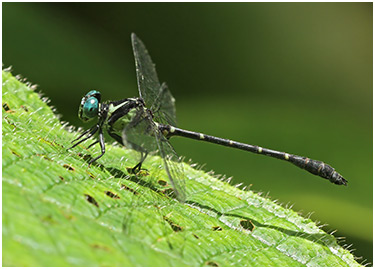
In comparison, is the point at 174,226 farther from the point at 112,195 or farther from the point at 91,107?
the point at 91,107

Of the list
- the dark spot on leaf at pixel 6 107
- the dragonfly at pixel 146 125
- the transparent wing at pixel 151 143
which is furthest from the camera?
the dark spot on leaf at pixel 6 107

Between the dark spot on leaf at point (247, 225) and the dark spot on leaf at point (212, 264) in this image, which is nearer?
the dark spot on leaf at point (212, 264)

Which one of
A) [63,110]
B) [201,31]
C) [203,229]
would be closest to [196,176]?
[203,229]

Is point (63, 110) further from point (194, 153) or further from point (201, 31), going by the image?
point (201, 31)

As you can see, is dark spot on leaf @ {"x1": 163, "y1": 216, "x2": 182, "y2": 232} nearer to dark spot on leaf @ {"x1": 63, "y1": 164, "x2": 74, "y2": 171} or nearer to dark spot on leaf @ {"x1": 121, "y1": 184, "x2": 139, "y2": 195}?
dark spot on leaf @ {"x1": 121, "y1": 184, "x2": 139, "y2": 195}

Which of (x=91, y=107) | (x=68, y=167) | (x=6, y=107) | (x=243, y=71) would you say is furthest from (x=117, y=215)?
(x=243, y=71)

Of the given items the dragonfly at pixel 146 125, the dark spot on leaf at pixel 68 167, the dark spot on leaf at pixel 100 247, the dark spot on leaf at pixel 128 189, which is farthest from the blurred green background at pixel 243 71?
the dark spot on leaf at pixel 100 247

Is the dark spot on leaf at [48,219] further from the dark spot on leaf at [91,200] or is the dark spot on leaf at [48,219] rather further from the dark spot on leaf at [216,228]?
the dark spot on leaf at [216,228]
